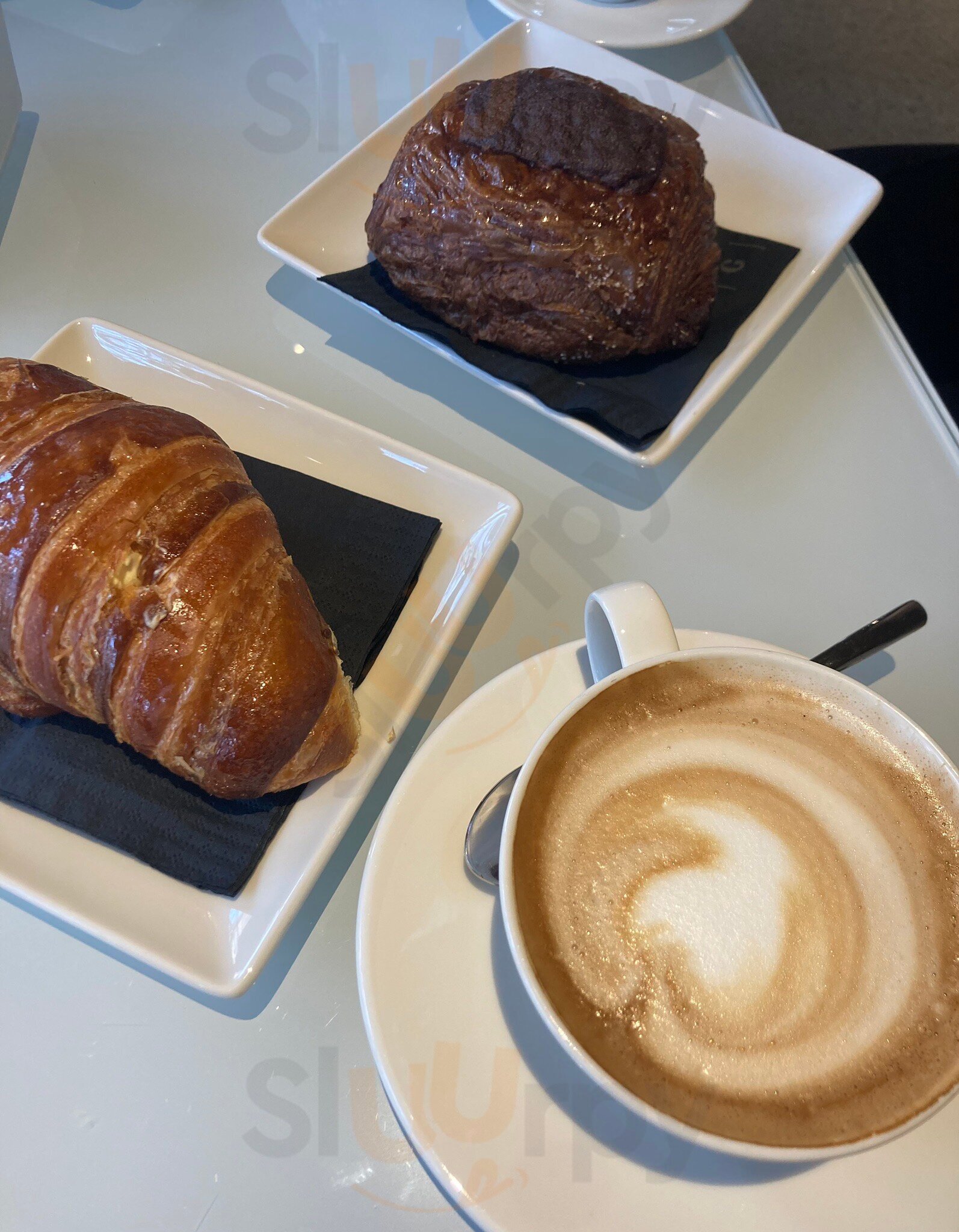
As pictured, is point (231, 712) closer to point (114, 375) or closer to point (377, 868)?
point (377, 868)

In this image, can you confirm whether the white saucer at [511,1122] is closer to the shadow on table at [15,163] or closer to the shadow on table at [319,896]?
the shadow on table at [319,896]

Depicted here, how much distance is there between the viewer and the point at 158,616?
24.1 inches

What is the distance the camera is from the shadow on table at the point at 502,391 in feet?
3.02

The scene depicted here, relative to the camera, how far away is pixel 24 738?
0.69m

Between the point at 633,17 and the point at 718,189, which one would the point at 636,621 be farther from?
the point at 633,17

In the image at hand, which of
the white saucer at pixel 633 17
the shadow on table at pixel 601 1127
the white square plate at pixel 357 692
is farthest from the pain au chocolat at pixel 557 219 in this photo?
the shadow on table at pixel 601 1127

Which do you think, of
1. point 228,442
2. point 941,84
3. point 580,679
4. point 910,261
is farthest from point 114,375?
point 941,84

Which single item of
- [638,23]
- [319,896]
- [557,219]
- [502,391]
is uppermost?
[638,23]

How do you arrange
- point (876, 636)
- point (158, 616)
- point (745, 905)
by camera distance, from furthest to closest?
point (876, 636) → point (158, 616) → point (745, 905)

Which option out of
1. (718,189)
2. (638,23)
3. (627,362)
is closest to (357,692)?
(627,362)

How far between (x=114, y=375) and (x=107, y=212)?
37cm

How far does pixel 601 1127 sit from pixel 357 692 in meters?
0.38

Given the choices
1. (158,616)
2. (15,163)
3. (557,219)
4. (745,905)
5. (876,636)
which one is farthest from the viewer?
(15,163)

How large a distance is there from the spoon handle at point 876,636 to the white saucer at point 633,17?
0.89 meters
